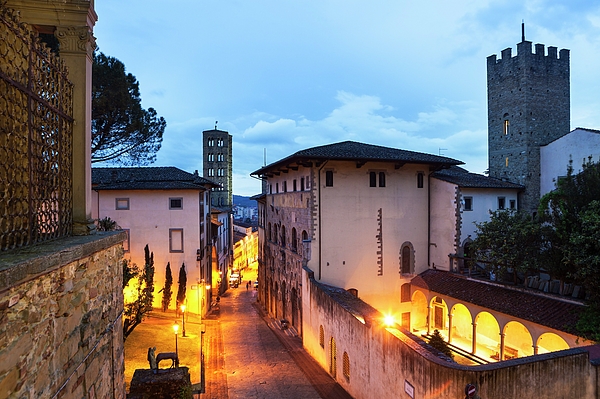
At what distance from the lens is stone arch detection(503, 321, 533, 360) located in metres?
17.6

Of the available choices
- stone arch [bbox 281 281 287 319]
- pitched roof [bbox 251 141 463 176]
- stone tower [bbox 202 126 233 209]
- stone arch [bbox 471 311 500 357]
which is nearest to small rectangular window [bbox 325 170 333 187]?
pitched roof [bbox 251 141 463 176]

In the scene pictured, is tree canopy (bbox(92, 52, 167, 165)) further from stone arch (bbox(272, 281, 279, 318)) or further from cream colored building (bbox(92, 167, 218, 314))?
stone arch (bbox(272, 281, 279, 318))

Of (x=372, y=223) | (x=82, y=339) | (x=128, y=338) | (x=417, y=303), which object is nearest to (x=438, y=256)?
(x=417, y=303)

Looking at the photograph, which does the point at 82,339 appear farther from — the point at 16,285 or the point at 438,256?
the point at 438,256

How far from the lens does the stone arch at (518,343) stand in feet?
57.9

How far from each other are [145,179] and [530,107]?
2556 centimetres

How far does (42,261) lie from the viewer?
Result: 307 cm

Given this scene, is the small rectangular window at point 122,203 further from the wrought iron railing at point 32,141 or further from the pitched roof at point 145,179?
the wrought iron railing at point 32,141

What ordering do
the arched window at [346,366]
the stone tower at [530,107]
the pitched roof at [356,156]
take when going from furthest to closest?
1. the stone tower at [530,107]
2. the pitched roof at [356,156]
3. the arched window at [346,366]

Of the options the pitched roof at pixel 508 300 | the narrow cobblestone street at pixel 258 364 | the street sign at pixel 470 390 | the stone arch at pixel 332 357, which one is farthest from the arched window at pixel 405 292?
the street sign at pixel 470 390

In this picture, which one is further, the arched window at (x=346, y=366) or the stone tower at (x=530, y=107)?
the stone tower at (x=530, y=107)

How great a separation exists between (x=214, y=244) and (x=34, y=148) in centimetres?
2835

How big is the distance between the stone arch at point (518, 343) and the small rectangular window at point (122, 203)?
2202 centimetres

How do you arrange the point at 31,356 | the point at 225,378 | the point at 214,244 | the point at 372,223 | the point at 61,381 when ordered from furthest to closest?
the point at 214,244 < the point at 372,223 < the point at 225,378 < the point at 61,381 < the point at 31,356
